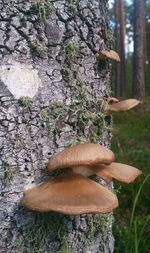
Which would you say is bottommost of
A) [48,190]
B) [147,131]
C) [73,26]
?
[147,131]

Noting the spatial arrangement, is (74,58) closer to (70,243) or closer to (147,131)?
(70,243)

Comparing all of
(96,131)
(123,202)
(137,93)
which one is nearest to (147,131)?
(137,93)

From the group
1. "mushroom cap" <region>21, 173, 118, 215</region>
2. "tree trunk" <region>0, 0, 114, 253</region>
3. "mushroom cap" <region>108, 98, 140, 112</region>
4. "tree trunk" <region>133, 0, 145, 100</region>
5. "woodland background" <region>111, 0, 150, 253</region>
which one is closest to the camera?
"mushroom cap" <region>21, 173, 118, 215</region>

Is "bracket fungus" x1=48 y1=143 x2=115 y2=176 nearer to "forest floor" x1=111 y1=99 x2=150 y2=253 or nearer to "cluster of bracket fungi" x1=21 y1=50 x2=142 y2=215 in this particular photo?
"cluster of bracket fungi" x1=21 y1=50 x2=142 y2=215

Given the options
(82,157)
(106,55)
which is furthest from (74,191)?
(106,55)

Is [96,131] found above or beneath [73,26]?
beneath

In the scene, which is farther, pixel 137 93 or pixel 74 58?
pixel 137 93

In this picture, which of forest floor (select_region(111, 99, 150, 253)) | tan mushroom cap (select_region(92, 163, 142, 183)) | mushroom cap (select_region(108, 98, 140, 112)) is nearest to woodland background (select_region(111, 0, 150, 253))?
forest floor (select_region(111, 99, 150, 253))
